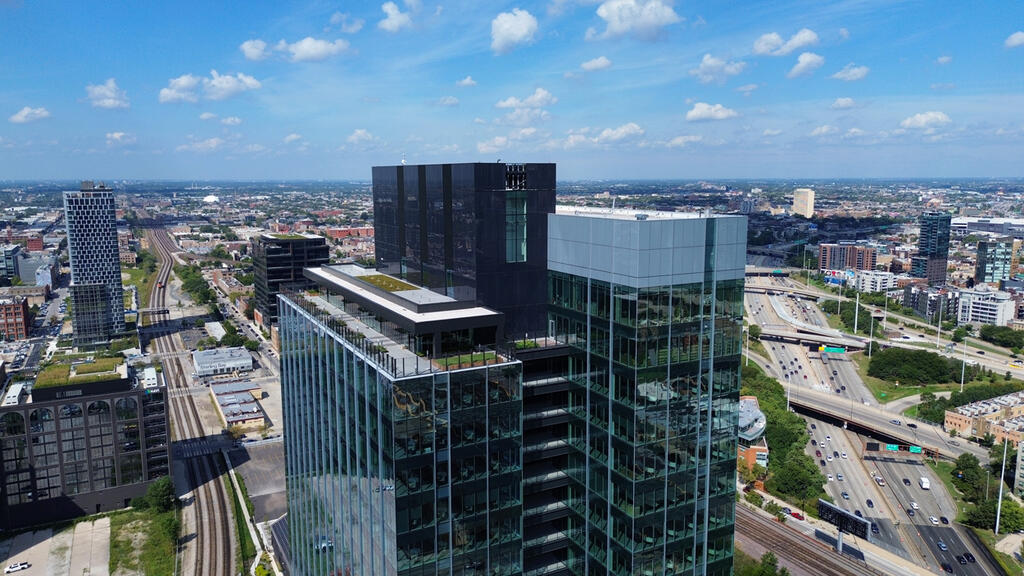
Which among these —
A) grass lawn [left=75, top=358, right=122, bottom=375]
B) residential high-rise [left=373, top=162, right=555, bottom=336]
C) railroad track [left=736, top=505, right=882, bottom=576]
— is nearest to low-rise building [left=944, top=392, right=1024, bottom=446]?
railroad track [left=736, top=505, right=882, bottom=576]

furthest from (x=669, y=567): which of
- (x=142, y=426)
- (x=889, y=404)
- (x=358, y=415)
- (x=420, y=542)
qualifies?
(x=889, y=404)

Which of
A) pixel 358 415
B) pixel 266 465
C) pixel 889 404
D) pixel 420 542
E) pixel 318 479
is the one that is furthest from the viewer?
pixel 889 404

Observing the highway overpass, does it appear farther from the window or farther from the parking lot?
the parking lot

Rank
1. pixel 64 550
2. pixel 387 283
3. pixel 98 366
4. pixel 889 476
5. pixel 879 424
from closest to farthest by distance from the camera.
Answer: pixel 387 283 < pixel 64 550 < pixel 98 366 < pixel 889 476 < pixel 879 424

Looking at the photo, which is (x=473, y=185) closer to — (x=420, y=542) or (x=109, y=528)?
(x=420, y=542)

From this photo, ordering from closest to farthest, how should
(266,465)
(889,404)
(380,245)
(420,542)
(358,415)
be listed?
1. (420,542)
2. (358,415)
3. (380,245)
4. (266,465)
5. (889,404)

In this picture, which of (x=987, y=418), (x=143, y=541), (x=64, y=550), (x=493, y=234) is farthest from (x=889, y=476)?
(x=64, y=550)

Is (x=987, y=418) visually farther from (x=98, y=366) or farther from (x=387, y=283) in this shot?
(x=98, y=366)
